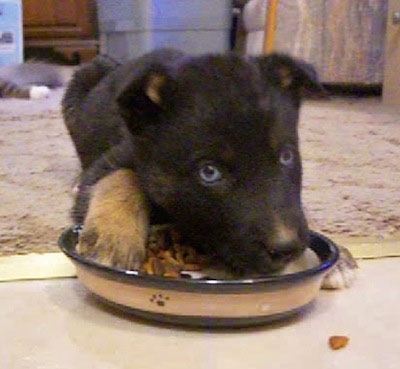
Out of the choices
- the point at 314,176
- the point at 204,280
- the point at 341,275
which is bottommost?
the point at 314,176

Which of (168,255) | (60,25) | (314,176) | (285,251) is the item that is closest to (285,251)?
(285,251)

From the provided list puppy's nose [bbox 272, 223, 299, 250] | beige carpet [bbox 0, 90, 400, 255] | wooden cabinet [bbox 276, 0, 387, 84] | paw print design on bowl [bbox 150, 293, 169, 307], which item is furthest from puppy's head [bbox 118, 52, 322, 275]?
wooden cabinet [bbox 276, 0, 387, 84]

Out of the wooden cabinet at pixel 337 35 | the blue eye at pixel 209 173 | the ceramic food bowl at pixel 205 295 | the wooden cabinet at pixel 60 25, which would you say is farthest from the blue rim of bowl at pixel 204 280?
the wooden cabinet at pixel 60 25

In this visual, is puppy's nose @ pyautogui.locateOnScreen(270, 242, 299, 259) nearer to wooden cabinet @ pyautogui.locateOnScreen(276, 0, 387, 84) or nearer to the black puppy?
the black puppy

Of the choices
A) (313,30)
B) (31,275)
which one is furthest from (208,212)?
(313,30)

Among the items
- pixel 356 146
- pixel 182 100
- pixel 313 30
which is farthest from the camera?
pixel 313 30

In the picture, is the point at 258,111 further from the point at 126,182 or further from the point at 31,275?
the point at 31,275

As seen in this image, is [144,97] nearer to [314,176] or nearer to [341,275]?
[341,275]

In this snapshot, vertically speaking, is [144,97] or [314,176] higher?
[144,97]
